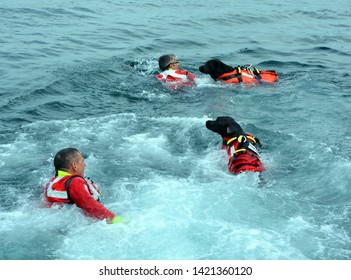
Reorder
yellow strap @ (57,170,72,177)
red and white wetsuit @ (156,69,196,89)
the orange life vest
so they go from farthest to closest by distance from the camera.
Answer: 1. red and white wetsuit @ (156,69,196,89)
2. yellow strap @ (57,170,72,177)
3. the orange life vest

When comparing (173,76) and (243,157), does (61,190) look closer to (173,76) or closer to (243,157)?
(243,157)

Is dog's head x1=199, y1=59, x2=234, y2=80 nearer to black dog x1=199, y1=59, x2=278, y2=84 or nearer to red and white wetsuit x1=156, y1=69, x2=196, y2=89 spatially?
black dog x1=199, y1=59, x2=278, y2=84

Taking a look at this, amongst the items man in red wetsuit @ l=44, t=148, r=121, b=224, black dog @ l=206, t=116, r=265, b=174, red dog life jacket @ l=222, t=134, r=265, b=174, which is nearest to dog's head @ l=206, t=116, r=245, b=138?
black dog @ l=206, t=116, r=265, b=174

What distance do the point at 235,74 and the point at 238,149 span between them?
474 cm

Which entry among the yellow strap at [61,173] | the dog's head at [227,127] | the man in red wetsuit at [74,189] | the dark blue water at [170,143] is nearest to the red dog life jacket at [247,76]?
the dark blue water at [170,143]

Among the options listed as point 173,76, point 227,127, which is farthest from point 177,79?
point 227,127

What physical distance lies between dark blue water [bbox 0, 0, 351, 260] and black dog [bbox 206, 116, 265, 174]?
0.61 ft

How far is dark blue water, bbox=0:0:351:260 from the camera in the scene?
600cm

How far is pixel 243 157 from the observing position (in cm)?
756

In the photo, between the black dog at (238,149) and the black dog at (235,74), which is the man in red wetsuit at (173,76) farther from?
the black dog at (238,149)

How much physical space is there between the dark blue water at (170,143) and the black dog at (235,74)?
0.22 m

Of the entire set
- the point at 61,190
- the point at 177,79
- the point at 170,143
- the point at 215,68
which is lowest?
the point at 170,143

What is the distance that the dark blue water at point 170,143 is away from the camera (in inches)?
236
